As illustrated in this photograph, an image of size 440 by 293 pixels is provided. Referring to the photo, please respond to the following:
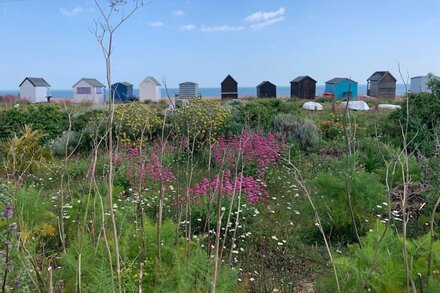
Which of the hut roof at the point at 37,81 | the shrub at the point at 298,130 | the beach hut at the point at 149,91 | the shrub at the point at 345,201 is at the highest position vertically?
the hut roof at the point at 37,81

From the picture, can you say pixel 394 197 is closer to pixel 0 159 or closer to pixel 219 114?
pixel 219 114

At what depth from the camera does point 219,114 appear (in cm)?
928

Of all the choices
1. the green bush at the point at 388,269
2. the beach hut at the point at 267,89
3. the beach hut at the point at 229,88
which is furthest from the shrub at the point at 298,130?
the beach hut at the point at 267,89

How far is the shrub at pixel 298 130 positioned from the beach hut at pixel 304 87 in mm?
26897

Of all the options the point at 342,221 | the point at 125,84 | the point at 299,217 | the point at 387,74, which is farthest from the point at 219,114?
the point at 387,74

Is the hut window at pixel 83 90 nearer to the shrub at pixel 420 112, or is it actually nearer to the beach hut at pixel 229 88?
the beach hut at pixel 229 88

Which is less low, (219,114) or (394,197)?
(219,114)

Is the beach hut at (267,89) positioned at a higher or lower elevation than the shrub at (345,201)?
higher

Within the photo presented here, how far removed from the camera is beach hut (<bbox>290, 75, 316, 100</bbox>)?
3612 centimetres

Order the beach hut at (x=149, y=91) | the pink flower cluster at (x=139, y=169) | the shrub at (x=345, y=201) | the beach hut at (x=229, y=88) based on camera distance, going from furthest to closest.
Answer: the beach hut at (x=149, y=91) → the beach hut at (x=229, y=88) → the pink flower cluster at (x=139, y=169) → the shrub at (x=345, y=201)

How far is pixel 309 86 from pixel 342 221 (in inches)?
1305

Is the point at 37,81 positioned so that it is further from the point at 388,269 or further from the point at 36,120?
the point at 388,269

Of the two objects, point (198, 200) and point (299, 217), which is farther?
point (299, 217)

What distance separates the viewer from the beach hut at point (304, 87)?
3612cm
